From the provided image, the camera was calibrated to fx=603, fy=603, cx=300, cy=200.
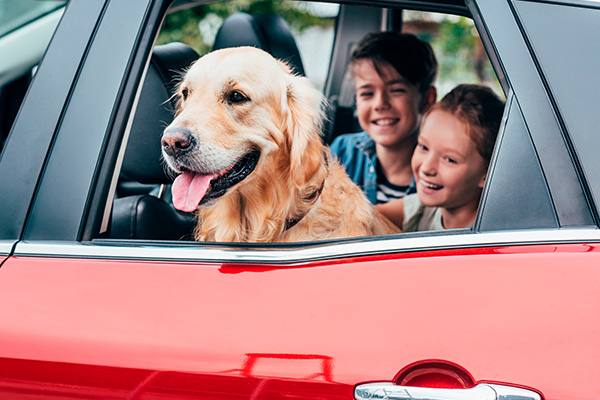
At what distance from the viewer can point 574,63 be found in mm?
1127

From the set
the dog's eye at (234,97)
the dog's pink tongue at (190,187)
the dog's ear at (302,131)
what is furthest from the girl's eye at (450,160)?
the dog's pink tongue at (190,187)

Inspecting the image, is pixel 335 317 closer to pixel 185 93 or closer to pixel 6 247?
pixel 6 247

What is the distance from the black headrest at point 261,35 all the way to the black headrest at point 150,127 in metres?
0.54

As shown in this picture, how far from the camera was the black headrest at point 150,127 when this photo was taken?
70.4 inches

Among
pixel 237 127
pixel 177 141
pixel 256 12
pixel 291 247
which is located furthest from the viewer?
pixel 256 12

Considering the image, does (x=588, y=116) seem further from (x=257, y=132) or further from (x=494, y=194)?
(x=257, y=132)

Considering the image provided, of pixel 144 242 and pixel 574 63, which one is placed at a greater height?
pixel 574 63

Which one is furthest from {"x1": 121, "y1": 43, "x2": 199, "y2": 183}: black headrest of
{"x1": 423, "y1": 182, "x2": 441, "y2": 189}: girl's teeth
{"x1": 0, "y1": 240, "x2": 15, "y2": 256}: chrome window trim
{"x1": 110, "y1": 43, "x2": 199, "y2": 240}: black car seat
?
{"x1": 423, "y1": 182, "x2": 441, "y2": 189}: girl's teeth

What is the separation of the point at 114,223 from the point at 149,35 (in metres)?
0.58

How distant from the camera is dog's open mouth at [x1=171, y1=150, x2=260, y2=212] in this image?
1.56 meters

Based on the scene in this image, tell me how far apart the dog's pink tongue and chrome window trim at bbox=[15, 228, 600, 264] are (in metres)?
0.32

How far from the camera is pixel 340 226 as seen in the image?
1897 mm

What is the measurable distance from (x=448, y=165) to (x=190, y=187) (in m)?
0.90

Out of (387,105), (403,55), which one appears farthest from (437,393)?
(403,55)
